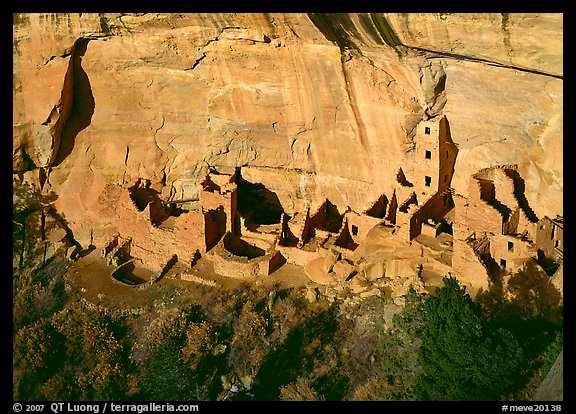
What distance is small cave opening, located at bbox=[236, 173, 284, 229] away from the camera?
26.3m

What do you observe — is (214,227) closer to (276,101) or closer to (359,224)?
(276,101)

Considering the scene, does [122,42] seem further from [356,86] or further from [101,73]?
[356,86]

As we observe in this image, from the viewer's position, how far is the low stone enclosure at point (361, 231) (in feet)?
67.4

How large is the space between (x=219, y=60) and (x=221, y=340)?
7.36m

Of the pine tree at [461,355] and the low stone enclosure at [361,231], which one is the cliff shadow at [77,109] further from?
the pine tree at [461,355]

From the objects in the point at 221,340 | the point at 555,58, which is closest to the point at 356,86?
the point at 555,58

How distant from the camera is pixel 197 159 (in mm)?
26469

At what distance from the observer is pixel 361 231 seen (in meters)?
23.8

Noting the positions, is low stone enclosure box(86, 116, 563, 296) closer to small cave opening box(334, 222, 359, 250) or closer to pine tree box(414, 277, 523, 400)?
small cave opening box(334, 222, 359, 250)

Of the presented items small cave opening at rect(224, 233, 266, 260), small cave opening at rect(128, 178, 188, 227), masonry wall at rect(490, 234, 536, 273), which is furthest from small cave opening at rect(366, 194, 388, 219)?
small cave opening at rect(128, 178, 188, 227)

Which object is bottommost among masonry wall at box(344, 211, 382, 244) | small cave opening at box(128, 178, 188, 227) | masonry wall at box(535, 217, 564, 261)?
small cave opening at box(128, 178, 188, 227)

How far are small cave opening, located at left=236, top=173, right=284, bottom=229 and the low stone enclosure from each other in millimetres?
30

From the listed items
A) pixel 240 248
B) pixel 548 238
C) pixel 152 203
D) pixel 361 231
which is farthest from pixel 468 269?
pixel 152 203

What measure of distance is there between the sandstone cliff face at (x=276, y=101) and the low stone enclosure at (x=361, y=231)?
46 cm
